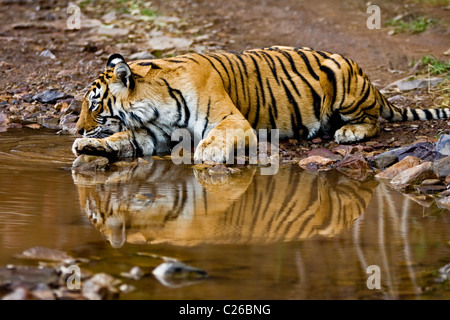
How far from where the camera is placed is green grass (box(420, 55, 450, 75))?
8.20 meters

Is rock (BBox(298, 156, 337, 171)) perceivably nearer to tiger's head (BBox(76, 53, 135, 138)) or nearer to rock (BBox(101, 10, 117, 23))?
tiger's head (BBox(76, 53, 135, 138))

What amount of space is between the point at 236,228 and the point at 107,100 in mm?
2521

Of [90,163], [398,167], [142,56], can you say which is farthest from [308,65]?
[142,56]

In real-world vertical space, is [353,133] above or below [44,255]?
below

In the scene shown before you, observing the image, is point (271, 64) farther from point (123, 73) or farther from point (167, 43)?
point (167, 43)

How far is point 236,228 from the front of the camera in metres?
3.50

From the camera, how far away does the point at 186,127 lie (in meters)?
5.68

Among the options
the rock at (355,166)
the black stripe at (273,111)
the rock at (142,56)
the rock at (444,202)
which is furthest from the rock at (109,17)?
the rock at (444,202)

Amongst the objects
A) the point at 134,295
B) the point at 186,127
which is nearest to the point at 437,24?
the point at 186,127

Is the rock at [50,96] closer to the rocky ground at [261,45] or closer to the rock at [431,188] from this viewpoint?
the rocky ground at [261,45]

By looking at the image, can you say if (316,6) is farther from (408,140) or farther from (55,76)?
(408,140)

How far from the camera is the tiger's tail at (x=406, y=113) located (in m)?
6.69

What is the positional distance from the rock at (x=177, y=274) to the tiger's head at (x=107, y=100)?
9.85 feet

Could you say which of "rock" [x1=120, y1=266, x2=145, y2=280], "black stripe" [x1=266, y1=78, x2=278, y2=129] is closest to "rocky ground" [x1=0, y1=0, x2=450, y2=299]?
"black stripe" [x1=266, y1=78, x2=278, y2=129]
